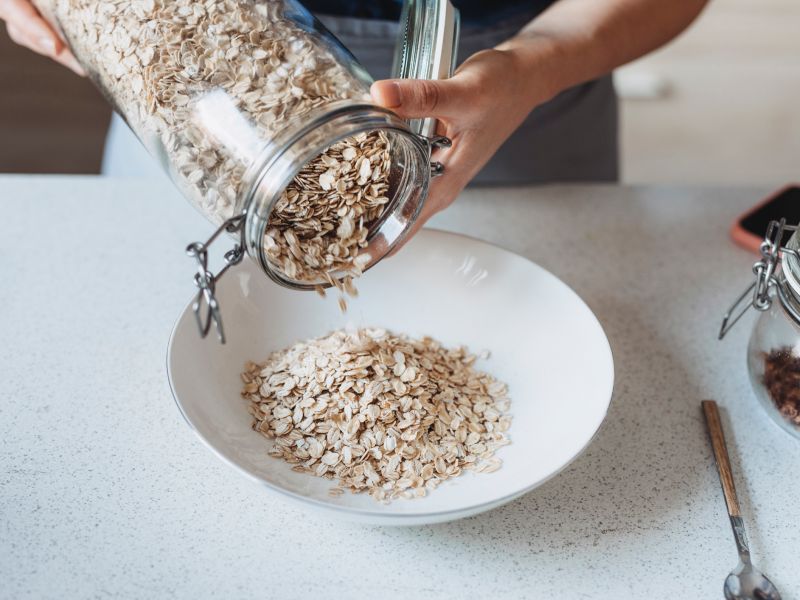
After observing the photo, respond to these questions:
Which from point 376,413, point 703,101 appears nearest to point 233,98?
point 376,413

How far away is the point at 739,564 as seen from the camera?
27.4 inches

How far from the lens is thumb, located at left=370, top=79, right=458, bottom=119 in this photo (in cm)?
65

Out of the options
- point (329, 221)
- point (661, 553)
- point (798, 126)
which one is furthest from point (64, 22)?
point (798, 126)

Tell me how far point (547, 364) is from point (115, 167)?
850mm

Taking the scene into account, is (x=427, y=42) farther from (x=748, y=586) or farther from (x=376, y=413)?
(x=748, y=586)

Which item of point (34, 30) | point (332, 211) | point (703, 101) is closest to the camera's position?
point (332, 211)

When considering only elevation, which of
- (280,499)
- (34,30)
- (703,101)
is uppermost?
(34,30)

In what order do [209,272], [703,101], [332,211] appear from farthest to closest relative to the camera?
[703,101]
[332,211]
[209,272]

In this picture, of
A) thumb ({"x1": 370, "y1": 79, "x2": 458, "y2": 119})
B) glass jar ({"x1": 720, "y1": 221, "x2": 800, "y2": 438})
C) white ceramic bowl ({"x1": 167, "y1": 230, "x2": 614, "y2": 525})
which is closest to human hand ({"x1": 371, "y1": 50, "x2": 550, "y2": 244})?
thumb ({"x1": 370, "y1": 79, "x2": 458, "y2": 119})

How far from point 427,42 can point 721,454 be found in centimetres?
49

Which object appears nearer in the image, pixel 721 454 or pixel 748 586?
pixel 748 586

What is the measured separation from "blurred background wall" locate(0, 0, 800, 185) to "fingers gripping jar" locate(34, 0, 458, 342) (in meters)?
1.90

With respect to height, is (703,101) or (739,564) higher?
→ (739,564)

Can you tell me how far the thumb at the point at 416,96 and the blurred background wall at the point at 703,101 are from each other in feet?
6.47
